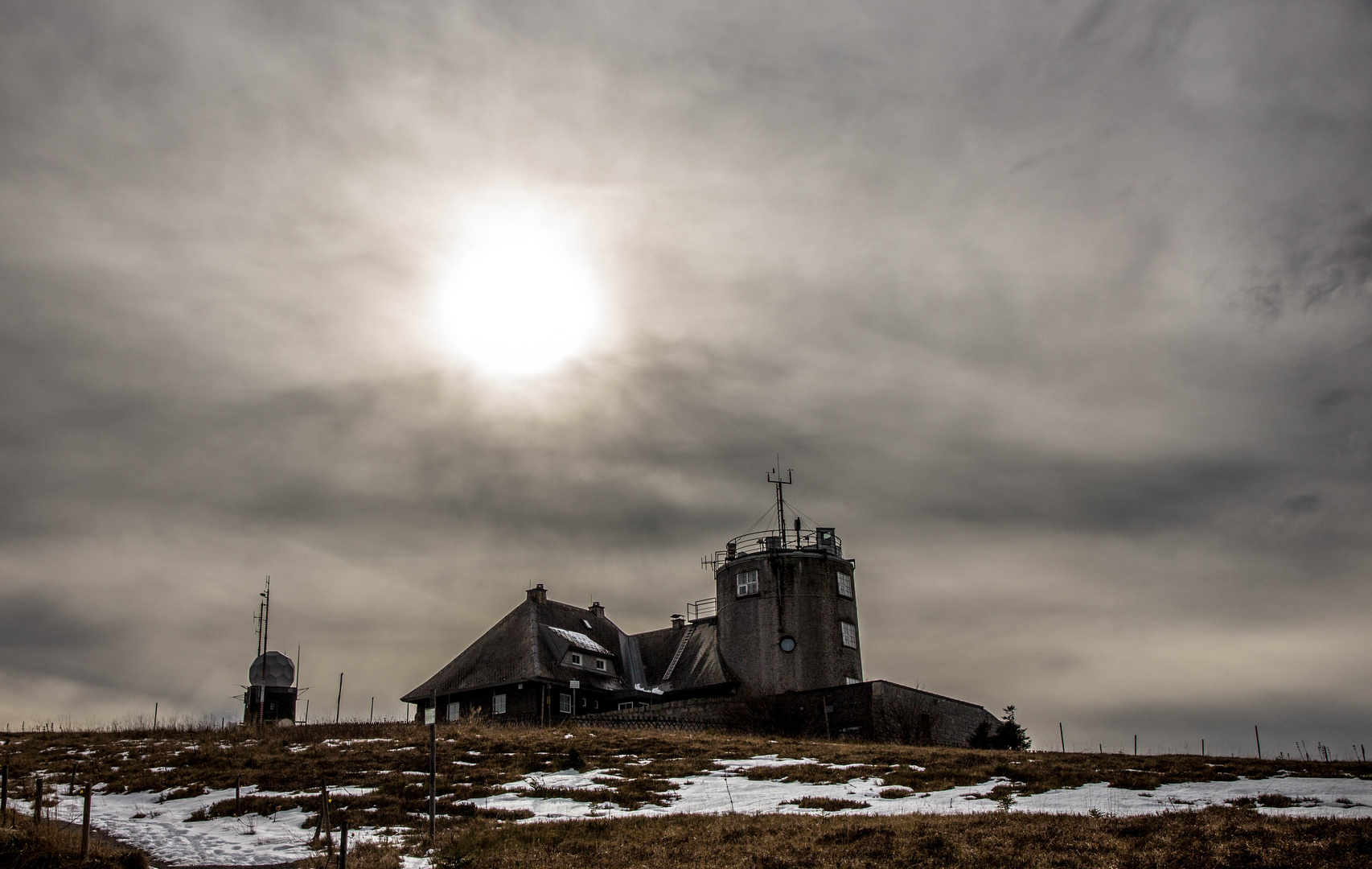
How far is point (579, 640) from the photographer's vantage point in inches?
2098

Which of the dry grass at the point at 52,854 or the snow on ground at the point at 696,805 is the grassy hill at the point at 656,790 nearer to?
the dry grass at the point at 52,854

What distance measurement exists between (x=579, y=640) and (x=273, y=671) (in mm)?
17324

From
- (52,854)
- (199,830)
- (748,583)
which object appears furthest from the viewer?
(748,583)

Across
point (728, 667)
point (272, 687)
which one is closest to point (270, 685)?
point (272, 687)

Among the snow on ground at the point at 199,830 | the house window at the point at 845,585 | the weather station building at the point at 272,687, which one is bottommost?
the snow on ground at the point at 199,830

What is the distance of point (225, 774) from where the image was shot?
81.9ft

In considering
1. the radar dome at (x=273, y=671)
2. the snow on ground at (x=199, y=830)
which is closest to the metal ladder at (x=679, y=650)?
the radar dome at (x=273, y=671)

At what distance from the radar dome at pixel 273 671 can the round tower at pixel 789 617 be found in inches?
949

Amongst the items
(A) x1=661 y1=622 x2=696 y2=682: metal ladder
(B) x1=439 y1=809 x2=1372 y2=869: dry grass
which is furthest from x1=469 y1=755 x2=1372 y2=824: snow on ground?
(A) x1=661 y1=622 x2=696 y2=682: metal ladder

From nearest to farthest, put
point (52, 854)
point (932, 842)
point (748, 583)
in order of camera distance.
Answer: point (932, 842)
point (52, 854)
point (748, 583)

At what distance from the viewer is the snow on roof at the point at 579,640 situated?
52.3 meters

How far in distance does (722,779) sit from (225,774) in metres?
12.2

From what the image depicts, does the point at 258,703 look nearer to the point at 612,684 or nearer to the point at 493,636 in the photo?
the point at 493,636

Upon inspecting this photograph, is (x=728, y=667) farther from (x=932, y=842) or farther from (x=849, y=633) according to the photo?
(x=932, y=842)
